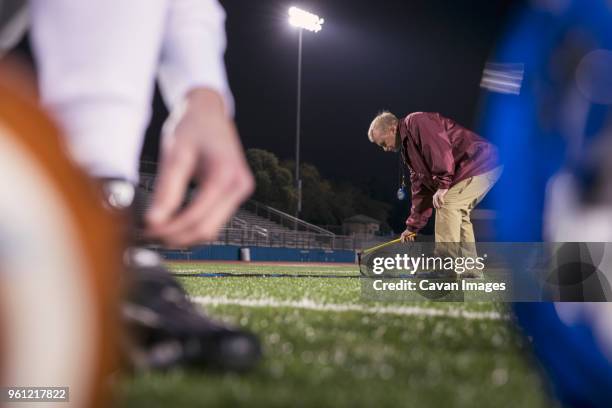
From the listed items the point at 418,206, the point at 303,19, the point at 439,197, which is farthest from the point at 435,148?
the point at 303,19

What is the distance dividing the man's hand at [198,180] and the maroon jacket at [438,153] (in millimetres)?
4940

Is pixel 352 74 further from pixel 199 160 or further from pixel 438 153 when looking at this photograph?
pixel 199 160

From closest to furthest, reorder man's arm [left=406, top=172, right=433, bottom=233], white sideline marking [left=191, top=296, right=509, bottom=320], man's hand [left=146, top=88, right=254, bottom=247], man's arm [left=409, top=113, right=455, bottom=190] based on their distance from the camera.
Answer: man's hand [left=146, top=88, right=254, bottom=247], white sideline marking [left=191, top=296, right=509, bottom=320], man's arm [left=409, top=113, right=455, bottom=190], man's arm [left=406, top=172, right=433, bottom=233]

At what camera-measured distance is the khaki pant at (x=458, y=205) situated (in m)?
6.41

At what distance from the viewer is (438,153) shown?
6.16 metres

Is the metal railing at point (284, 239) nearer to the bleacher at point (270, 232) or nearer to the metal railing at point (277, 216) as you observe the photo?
the bleacher at point (270, 232)

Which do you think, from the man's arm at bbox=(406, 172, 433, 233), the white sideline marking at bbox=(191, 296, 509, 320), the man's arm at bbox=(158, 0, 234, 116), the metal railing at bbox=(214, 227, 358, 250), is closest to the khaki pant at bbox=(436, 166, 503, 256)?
the man's arm at bbox=(406, 172, 433, 233)

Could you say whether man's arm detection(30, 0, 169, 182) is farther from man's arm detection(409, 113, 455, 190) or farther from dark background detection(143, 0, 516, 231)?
dark background detection(143, 0, 516, 231)

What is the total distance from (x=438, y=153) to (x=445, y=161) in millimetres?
100

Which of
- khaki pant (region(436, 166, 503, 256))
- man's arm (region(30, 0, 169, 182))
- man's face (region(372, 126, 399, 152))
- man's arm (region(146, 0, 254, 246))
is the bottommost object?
man's arm (region(146, 0, 254, 246))

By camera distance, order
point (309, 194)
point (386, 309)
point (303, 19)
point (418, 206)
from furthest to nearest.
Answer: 1. point (309, 194)
2. point (303, 19)
3. point (418, 206)
4. point (386, 309)

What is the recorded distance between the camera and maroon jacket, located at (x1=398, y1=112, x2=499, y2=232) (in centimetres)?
620

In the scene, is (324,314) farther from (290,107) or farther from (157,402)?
(290,107)

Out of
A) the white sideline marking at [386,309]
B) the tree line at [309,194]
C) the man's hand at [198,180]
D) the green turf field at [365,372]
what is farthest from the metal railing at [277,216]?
the man's hand at [198,180]
